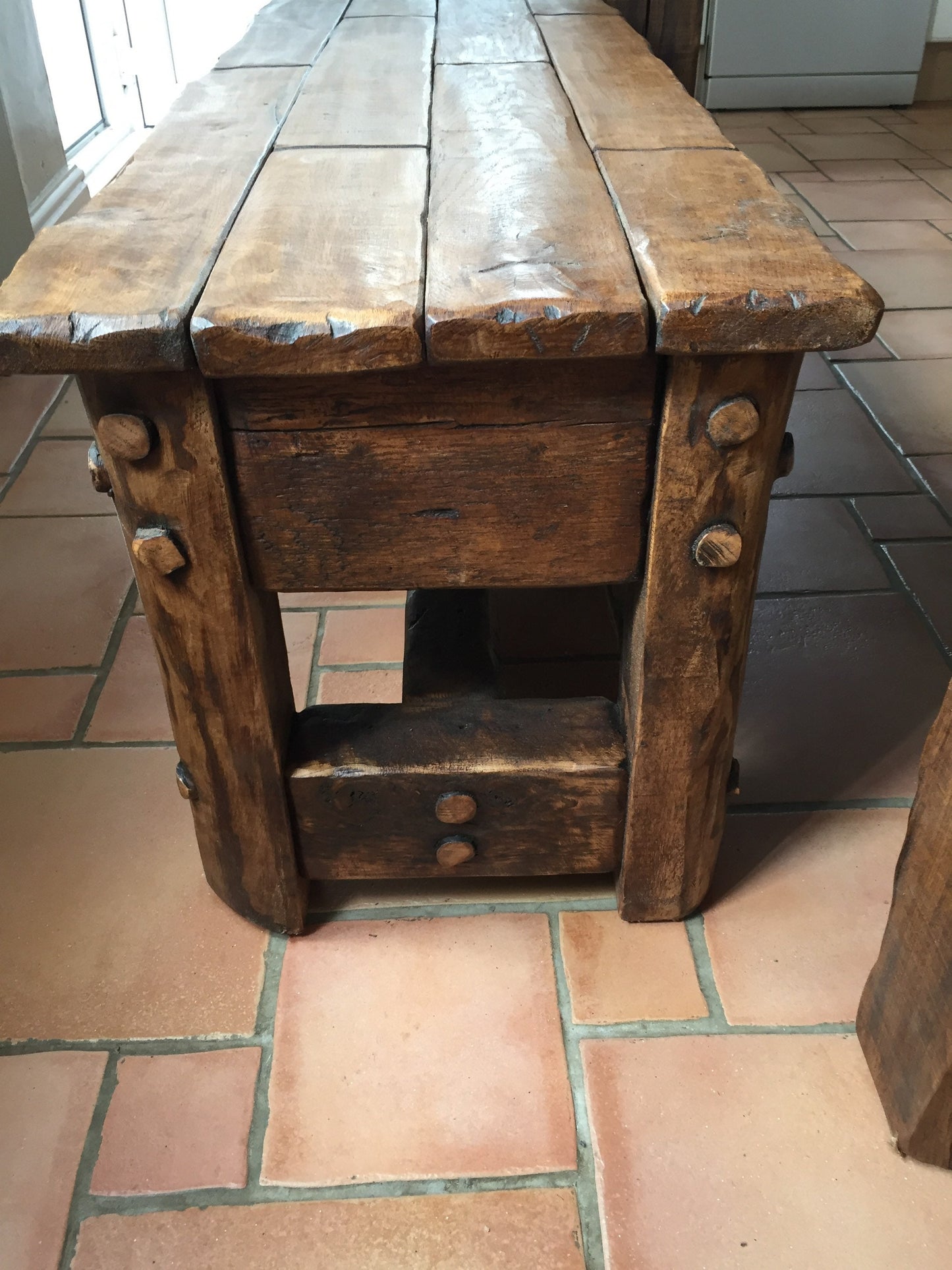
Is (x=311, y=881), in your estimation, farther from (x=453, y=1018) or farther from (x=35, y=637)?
(x=35, y=637)

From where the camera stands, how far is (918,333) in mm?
2711

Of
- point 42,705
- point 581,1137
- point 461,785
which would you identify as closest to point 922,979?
point 581,1137

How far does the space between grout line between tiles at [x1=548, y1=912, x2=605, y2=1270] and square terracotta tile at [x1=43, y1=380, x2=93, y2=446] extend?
1719mm

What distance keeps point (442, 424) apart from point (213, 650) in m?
0.31

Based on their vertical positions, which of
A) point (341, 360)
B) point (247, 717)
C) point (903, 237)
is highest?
point (341, 360)

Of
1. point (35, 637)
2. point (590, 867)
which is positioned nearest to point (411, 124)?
point (590, 867)

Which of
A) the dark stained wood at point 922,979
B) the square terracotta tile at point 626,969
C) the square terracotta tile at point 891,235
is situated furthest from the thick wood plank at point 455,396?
the square terracotta tile at point 891,235

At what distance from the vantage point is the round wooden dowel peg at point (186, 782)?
1.10 metres

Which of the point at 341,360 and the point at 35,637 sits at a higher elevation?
the point at 341,360

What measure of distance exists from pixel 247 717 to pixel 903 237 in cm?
303

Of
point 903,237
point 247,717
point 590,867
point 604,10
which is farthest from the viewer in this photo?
A: point 903,237

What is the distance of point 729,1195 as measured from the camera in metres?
0.97

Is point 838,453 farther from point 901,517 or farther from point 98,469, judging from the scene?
point 98,469

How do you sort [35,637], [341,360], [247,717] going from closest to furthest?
[341,360], [247,717], [35,637]
